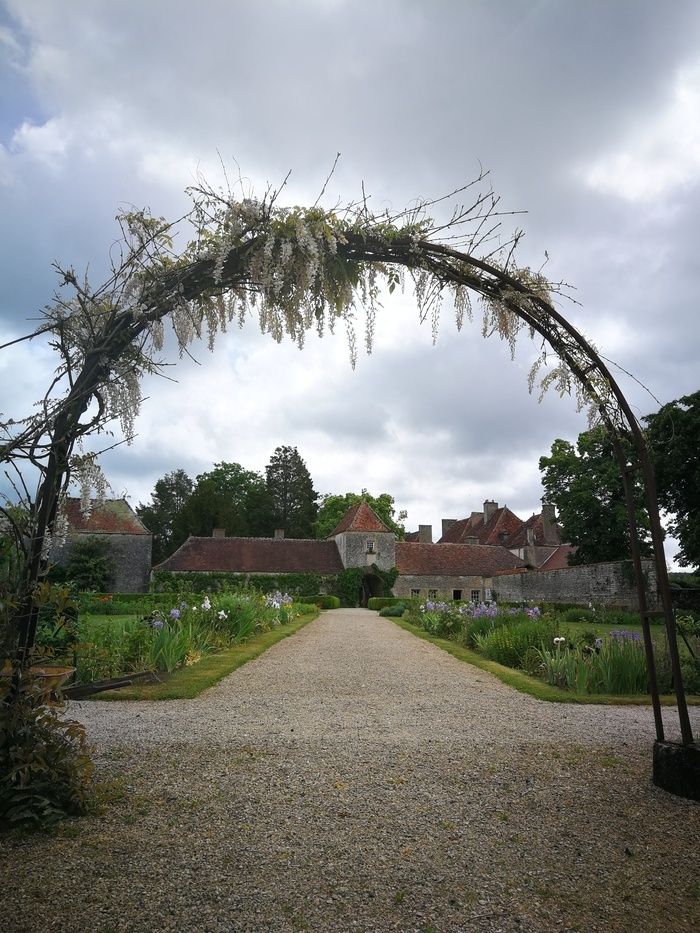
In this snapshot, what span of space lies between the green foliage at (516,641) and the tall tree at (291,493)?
42515 millimetres

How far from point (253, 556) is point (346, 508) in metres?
14.4

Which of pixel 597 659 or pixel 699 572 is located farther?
pixel 699 572

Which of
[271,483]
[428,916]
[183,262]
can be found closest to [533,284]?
[183,262]

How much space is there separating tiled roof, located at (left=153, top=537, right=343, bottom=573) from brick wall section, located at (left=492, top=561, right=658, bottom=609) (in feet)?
39.0

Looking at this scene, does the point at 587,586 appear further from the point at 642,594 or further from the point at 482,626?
the point at 642,594

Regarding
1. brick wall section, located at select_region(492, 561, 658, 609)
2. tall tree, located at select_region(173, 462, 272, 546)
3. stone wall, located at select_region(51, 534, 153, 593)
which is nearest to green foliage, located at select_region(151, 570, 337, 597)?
stone wall, located at select_region(51, 534, 153, 593)

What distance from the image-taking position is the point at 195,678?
25.3 feet

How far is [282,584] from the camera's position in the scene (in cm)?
3550

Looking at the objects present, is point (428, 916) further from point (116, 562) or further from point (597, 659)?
point (116, 562)

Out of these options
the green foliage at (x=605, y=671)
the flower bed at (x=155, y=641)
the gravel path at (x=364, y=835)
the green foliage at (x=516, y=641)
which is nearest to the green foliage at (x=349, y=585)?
the flower bed at (x=155, y=641)

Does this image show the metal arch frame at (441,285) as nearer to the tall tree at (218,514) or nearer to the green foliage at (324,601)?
the green foliage at (324,601)

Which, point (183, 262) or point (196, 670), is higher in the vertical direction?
point (183, 262)

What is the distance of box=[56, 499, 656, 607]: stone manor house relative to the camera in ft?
115

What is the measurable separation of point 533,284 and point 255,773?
138 inches
